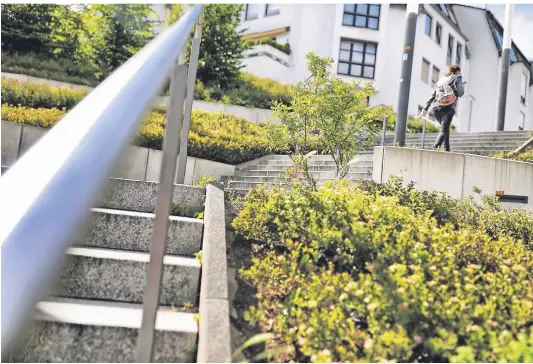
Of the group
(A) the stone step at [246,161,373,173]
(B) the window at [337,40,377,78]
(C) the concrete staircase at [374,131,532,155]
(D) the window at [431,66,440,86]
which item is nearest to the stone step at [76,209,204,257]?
(A) the stone step at [246,161,373,173]

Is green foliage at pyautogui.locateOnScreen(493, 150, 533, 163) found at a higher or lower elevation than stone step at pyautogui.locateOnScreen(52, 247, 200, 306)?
higher

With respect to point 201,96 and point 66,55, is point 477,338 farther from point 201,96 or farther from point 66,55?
point 66,55

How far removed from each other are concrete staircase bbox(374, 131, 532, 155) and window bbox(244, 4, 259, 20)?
18663 mm

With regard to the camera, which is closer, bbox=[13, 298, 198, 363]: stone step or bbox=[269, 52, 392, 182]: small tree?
bbox=[13, 298, 198, 363]: stone step

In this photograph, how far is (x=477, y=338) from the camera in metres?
1.95

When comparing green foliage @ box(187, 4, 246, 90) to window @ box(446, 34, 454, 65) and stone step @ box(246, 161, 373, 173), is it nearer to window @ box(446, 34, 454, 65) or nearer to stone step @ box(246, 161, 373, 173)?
stone step @ box(246, 161, 373, 173)

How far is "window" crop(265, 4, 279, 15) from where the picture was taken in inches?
1018

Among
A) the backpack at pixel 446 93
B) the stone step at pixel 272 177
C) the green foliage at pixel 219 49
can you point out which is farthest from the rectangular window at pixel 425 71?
the stone step at pixel 272 177

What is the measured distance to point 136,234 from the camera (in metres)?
3.04

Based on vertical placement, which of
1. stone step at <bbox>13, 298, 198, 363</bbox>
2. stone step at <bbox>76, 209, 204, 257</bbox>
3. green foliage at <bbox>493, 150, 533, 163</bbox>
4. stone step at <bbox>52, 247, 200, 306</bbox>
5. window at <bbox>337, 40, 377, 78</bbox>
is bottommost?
stone step at <bbox>13, 298, 198, 363</bbox>

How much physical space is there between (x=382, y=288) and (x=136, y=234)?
1884mm

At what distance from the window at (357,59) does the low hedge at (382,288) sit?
2228 centimetres

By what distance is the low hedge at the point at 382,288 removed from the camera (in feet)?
6.40

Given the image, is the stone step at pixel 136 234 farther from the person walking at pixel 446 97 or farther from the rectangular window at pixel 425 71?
the rectangular window at pixel 425 71
